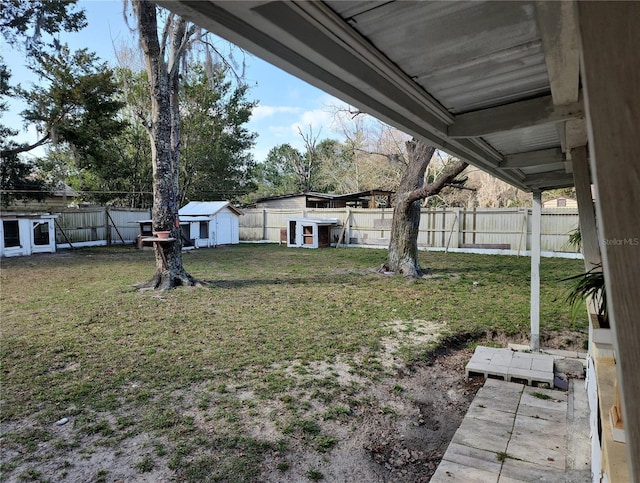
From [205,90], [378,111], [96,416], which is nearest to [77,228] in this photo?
[205,90]

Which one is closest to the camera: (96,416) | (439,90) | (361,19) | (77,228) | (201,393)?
(361,19)

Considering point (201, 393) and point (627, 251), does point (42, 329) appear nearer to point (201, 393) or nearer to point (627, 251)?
point (201, 393)

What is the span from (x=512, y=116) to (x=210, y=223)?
47.9ft

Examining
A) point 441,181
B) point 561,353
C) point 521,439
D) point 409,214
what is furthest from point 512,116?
point 409,214

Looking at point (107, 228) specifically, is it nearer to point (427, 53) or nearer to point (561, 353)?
point (561, 353)

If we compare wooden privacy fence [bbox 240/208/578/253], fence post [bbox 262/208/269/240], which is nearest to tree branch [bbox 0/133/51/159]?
fence post [bbox 262/208/269/240]

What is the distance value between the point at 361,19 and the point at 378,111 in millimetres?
431

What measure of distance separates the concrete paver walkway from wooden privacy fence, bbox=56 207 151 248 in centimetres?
1455

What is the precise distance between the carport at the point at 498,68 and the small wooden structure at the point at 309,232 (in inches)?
526

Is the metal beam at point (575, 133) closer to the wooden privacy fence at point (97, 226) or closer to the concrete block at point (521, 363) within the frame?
the concrete block at point (521, 363)

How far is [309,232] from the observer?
15297mm

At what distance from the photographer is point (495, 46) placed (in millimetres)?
997

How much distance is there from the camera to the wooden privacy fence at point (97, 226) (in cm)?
1359

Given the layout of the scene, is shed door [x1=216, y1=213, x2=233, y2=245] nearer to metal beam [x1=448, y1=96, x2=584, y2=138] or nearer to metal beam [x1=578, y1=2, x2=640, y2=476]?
metal beam [x1=448, y1=96, x2=584, y2=138]
